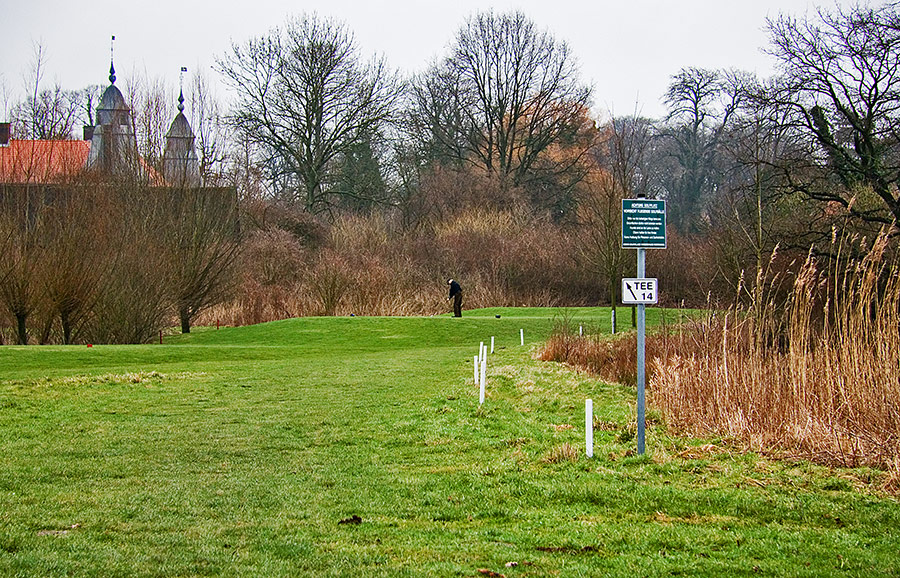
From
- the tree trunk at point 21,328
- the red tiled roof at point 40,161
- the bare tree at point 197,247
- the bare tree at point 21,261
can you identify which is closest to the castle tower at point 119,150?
the red tiled roof at point 40,161

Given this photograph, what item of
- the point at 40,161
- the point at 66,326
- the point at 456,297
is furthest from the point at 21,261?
the point at 456,297

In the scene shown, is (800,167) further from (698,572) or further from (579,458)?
(698,572)

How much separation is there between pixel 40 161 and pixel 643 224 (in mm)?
30167

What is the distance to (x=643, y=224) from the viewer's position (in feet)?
29.5

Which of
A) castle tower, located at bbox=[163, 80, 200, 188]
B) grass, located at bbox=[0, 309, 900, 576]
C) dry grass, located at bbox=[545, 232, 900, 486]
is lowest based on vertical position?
grass, located at bbox=[0, 309, 900, 576]

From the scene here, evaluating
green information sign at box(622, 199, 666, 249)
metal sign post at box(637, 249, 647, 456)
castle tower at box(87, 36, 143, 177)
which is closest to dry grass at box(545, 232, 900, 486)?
metal sign post at box(637, 249, 647, 456)

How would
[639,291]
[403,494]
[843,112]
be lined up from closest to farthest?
[403,494]
[639,291]
[843,112]

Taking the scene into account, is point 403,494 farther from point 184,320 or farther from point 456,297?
point 184,320

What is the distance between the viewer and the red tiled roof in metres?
32.4

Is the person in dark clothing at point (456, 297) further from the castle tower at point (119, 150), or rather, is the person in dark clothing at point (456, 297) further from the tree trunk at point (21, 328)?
the tree trunk at point (21, 328)

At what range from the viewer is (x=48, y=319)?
102 feet

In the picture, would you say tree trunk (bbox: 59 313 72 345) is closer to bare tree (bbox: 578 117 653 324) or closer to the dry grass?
bare tree (bbox: 578 117 653 324)

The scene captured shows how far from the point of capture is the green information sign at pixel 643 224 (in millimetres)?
8914

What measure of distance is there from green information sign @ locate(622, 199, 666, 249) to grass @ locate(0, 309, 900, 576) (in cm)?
211
